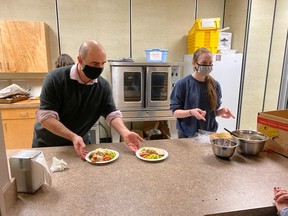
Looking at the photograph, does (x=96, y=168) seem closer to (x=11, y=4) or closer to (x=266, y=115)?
(x=266, y=115)

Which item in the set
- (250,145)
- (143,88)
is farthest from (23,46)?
(250,145)

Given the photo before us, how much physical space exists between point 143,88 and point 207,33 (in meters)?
1.23

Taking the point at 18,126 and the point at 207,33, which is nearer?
the point at 18,126

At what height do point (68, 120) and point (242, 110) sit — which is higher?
point (68, 120)

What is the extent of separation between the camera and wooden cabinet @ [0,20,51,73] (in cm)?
286

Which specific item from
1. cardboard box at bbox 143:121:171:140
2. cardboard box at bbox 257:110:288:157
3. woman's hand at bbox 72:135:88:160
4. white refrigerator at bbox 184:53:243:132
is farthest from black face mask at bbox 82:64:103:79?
white refrigerator at bbox 184:53:243:132

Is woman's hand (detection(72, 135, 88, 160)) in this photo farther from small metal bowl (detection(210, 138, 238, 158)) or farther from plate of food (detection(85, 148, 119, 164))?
small metal bowl (detection(210, 138, 238, 158))

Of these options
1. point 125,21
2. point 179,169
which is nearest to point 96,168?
point 179,169

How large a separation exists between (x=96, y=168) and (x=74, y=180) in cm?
15

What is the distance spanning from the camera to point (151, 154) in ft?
4.33

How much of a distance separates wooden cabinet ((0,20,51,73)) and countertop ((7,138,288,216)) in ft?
6.93

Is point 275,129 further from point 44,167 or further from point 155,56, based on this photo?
point 155,56

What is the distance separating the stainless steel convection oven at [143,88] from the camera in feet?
9.87

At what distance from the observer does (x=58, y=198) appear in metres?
0.90
